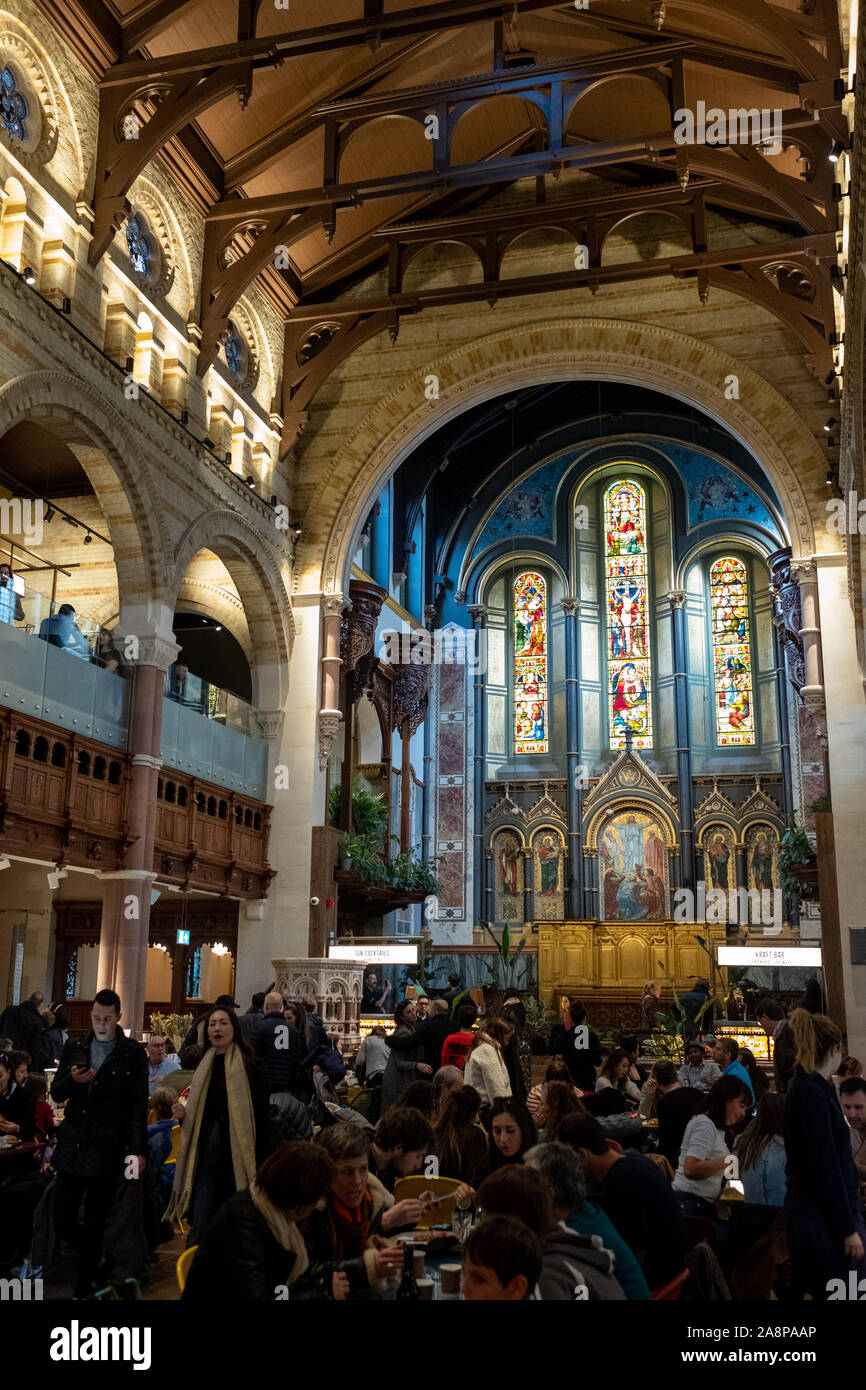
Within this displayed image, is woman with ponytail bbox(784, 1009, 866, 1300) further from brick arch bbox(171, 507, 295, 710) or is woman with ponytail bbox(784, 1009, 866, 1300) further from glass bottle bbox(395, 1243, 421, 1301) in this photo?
brick arch bbox(171, 507, 295, 710)

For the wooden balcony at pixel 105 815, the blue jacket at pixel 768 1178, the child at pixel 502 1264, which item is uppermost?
the wooden balcony at pixel 105 815

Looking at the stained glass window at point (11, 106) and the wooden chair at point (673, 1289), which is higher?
the stained glass window at point (11, 106)

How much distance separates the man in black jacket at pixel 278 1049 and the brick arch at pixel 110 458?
6903 millimetres

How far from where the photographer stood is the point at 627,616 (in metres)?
28.4

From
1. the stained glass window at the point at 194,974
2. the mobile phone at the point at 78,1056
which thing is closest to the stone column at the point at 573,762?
the stained glass window at the point at 194,974

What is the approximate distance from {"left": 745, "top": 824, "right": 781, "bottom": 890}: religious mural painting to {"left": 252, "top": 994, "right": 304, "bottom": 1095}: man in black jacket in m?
19.4

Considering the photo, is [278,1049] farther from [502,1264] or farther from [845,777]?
[845,777]

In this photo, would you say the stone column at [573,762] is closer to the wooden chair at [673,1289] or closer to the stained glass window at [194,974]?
the stained glass window at [194,974]

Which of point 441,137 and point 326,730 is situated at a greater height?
point 441,137

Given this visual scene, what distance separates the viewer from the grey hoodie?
3.11 metres

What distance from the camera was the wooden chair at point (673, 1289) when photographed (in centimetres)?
395

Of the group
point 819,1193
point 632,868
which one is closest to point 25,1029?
point 819,1193

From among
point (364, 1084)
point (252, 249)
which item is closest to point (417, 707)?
point (252, 249)

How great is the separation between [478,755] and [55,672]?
15.9 meters
